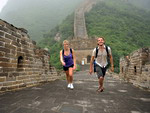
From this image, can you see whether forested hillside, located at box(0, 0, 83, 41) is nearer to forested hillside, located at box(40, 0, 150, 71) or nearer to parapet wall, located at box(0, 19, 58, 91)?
forested hillside, located at box(40, 0, 150, 71)

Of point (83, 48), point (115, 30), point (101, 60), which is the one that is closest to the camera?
point (101, 60)

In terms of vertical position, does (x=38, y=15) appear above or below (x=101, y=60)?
above

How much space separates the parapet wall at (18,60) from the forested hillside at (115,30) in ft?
44.1

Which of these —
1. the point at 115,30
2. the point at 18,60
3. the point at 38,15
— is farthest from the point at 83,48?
the point at 38,15

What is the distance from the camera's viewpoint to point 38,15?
201ft

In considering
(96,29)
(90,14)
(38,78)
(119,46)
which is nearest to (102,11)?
(90,14)

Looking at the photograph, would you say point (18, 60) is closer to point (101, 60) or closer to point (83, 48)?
point (101, 60)

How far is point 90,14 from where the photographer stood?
133 ft

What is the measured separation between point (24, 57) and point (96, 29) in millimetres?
28298

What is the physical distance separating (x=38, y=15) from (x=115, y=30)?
45438mm

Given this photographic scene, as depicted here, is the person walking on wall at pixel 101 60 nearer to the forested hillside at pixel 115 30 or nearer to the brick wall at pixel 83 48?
the forested hillside at pixel 115 30

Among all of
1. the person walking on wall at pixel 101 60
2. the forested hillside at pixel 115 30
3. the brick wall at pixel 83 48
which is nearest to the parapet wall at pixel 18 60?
the person walking on wall at pixel 101 60

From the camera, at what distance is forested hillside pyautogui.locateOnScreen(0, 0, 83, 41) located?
162ft

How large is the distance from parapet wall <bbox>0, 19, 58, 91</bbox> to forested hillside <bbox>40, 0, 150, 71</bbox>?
13452mm
